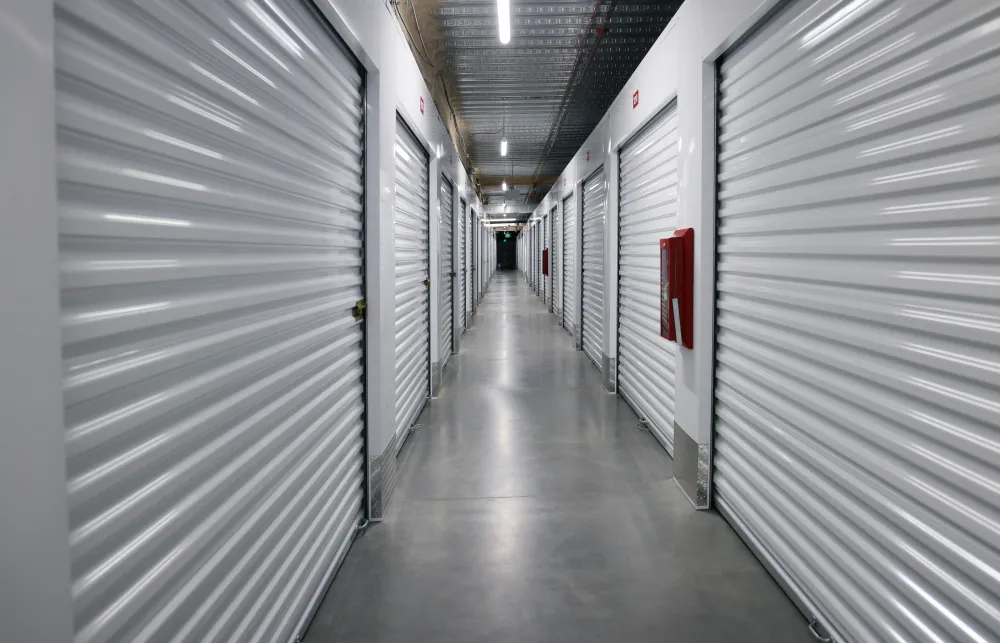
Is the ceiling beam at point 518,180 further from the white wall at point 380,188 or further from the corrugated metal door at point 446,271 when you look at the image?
the white wall at point 380,188

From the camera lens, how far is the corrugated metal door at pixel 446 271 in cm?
808

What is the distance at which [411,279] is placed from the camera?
539cm

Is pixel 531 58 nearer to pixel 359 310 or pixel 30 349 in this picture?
pixel 359 310

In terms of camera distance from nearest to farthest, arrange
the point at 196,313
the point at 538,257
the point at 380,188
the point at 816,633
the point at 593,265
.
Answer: the point at 196,313 → the point at 816,633 → the point at 380,188 → the point at 593,265 → the point at 538,257

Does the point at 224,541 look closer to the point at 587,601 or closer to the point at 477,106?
the point at 587,601

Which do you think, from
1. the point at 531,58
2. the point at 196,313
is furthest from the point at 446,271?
the point at 196,313

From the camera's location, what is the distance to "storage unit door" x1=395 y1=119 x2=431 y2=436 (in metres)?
4.72

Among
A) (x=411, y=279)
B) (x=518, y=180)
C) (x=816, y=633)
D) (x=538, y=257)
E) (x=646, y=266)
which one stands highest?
(x=518, y=180)

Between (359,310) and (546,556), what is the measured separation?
1670 mm

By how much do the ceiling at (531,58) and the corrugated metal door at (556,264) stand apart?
6.51 feet

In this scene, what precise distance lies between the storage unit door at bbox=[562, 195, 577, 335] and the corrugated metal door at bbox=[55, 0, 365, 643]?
26.5 feet

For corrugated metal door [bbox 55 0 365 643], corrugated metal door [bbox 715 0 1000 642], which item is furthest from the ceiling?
corrugated metal door [bbox 55 0 365 643]

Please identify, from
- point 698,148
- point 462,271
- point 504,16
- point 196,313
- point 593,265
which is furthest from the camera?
point 462,271

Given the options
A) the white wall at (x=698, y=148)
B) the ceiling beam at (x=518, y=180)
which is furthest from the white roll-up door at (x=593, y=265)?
the ceiling beam at (x=518, y=180)
